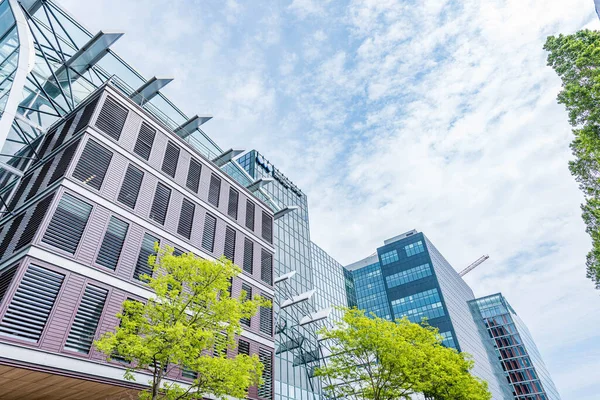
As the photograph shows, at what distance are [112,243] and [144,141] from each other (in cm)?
808

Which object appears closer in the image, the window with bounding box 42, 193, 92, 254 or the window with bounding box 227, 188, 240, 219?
the window with bounding box 42, 193, 92, 254

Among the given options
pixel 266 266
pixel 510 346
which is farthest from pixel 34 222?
pixel 510 346

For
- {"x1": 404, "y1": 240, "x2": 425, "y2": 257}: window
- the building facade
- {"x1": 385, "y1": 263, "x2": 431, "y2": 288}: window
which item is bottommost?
the building facade

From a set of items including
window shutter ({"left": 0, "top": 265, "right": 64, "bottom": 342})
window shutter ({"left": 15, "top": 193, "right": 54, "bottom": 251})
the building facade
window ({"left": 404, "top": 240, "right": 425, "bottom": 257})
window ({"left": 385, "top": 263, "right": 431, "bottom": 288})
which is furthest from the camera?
the building facade

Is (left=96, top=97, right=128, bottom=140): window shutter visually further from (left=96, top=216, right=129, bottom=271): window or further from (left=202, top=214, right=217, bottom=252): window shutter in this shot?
(left=202, top=214, right=217, bottom=252): window shutter

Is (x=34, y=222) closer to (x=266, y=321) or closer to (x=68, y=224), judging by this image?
(x=68, y=224)

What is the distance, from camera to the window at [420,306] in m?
87.8

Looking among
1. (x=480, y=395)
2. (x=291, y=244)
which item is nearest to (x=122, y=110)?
(x=291, y=244)

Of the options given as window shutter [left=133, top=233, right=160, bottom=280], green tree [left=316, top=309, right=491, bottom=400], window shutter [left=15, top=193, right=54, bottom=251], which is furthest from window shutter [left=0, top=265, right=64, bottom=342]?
green tree [left=316, top=309, right=491, bottom=400]

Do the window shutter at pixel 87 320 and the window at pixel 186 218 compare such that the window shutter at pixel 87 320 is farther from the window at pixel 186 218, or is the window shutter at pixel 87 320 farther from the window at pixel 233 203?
the window at pixel 233 203

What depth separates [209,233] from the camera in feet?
92.8

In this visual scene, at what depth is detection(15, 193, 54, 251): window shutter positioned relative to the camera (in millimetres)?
17953

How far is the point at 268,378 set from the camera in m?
27.3

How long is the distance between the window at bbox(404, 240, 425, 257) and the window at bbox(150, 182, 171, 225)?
274 feet
